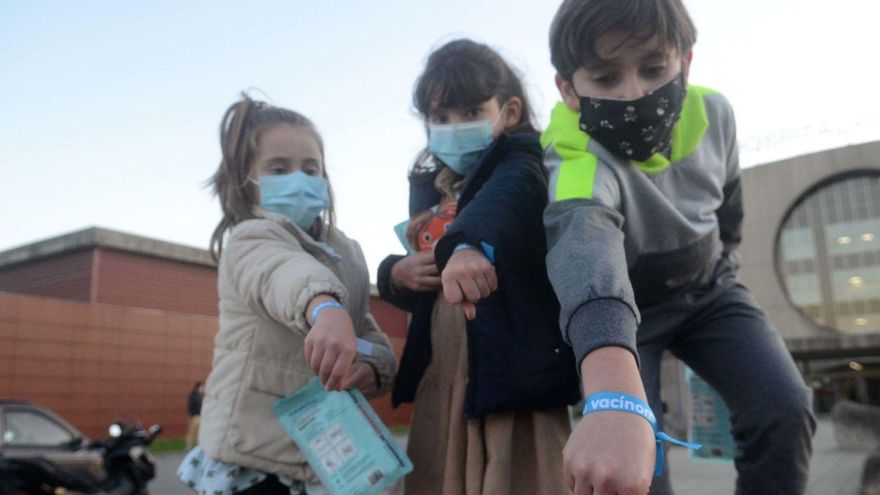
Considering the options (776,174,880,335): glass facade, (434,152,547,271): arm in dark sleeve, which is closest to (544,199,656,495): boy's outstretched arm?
(434,152,547,271): arm in dark sleeve

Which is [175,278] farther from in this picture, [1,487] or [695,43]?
[695,43]

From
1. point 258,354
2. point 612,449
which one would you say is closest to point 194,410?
point 258,354

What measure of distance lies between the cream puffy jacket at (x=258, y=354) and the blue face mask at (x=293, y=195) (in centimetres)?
9

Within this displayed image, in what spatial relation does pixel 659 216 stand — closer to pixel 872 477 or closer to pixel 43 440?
pixel 872 477

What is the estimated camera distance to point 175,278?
17656 millimetres

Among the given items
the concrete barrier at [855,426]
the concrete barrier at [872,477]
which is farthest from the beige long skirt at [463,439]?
the concrete barrier at [855,426]

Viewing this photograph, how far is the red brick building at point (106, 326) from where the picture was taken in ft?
44.5

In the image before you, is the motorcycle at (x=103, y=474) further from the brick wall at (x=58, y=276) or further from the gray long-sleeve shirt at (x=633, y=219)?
the brick wall at (x=58, y=276)

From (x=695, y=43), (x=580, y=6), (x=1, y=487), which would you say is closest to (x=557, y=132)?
(x=580, y=6)

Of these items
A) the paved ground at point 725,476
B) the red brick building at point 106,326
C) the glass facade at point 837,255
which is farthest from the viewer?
the glass facade at point 837,255

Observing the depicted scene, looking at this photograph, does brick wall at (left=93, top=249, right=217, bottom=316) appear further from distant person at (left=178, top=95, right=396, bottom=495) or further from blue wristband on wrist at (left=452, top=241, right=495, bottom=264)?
blue wristband on wrist at (left=452, top=241, right=495, bottom=264)

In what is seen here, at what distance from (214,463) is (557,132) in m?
1.15

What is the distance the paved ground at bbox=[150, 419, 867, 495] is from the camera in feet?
22.6

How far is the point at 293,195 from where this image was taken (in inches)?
83.8
